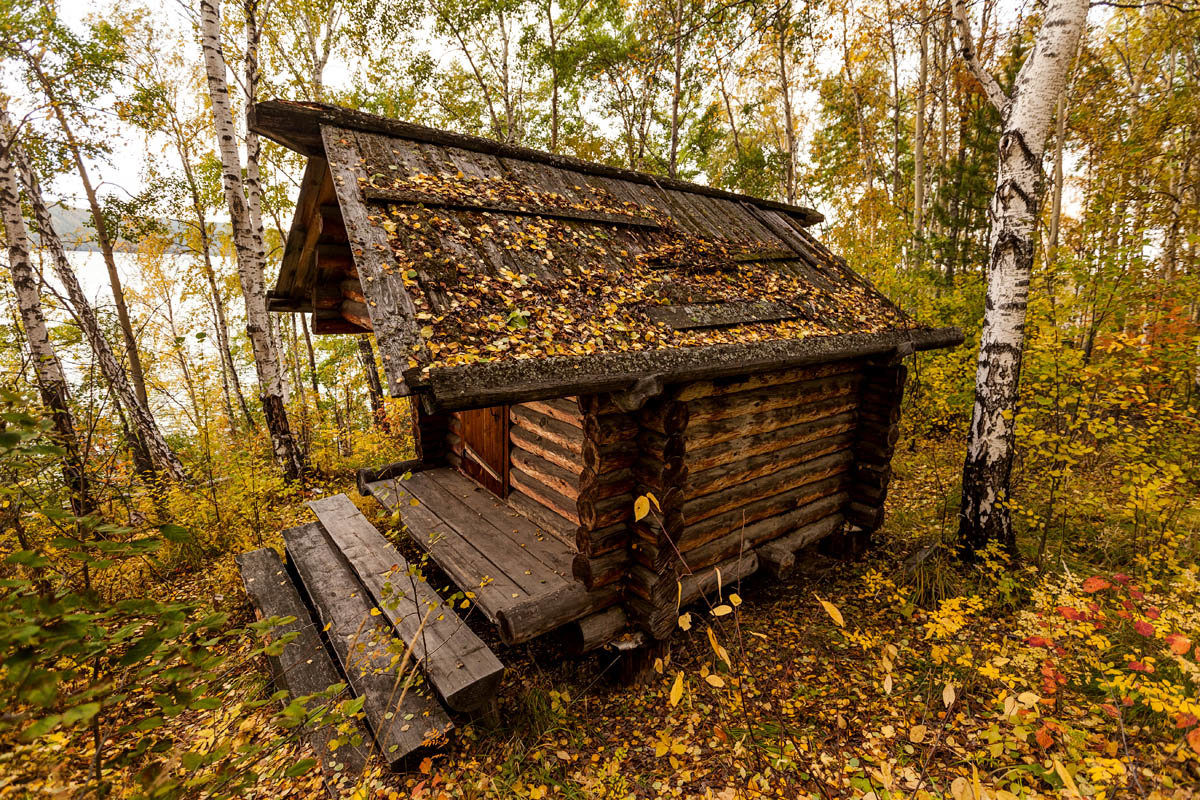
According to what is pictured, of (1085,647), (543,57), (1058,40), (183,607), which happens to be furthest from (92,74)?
(1085,647)

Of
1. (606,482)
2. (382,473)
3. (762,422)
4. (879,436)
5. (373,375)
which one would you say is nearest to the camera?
(606,482)

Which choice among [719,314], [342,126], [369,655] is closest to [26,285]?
[342,126]

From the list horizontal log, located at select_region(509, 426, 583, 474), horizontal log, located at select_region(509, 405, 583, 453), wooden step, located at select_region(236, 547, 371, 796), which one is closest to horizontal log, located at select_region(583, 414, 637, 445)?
horizontal log, located at select_region(509, 405, 583, 453)

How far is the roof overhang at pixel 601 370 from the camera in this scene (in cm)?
270

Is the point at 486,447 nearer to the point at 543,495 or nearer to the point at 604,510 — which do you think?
the point at 543,495

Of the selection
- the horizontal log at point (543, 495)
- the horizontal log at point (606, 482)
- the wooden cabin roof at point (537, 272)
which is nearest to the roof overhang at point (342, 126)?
the wooden cabin roof at point (537, 272)

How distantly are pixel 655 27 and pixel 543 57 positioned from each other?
3598mm

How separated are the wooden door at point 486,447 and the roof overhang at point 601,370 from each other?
2.29 meters

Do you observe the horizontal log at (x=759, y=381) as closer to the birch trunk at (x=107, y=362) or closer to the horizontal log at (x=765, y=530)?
the horizontal log at (x=765, y=530)

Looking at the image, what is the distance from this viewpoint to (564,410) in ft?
14.8

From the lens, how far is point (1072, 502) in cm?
616

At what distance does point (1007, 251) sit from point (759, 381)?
10.2 feet

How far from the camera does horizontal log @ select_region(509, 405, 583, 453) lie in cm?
447

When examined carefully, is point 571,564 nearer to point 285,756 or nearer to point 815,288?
point 285,756
